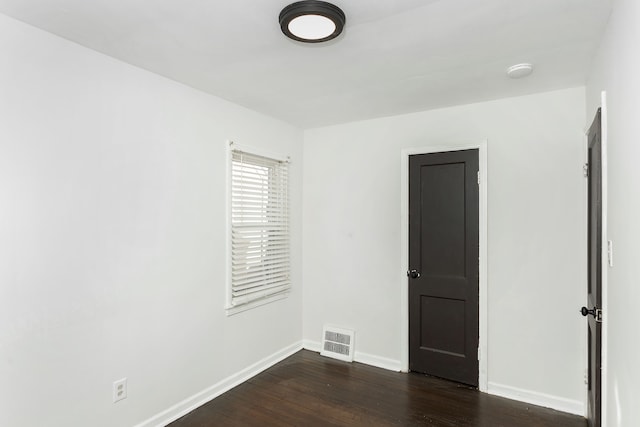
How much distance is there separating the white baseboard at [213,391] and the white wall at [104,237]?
52mm

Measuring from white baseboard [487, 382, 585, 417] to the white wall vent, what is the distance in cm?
134

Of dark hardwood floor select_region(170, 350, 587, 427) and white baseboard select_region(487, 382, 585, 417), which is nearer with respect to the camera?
dark hardwood floor select_region(170, 350, 587, 427)

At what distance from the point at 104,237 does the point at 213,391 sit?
1.60 metres

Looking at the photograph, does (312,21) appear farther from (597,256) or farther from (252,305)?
(252,305)

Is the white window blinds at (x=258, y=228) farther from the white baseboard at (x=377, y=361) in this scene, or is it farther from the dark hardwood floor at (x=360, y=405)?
the white baseboard at (x=377, y=361)

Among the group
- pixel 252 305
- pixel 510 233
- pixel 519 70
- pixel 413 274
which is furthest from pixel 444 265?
pixel 252 305

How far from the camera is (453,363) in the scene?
130 inches

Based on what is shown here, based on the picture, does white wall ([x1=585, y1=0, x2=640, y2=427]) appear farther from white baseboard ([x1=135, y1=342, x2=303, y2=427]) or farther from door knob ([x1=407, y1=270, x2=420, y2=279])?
white baseboard ([x1=135, y1=342, x2=303, y2=427])

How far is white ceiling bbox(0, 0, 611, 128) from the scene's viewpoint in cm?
178

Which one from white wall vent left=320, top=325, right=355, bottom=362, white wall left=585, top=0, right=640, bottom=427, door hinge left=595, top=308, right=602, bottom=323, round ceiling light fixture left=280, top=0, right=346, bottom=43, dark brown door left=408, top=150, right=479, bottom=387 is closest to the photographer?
white wall left=585, top=0, right=640, bottom=427

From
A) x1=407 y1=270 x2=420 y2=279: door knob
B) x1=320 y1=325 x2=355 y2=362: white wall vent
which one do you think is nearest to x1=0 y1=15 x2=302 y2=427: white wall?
x1=320 y1=325 x2=355 y2=362: white wall vent

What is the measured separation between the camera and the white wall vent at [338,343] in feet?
12.5

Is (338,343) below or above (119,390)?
below

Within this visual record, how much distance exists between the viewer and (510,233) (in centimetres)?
307
